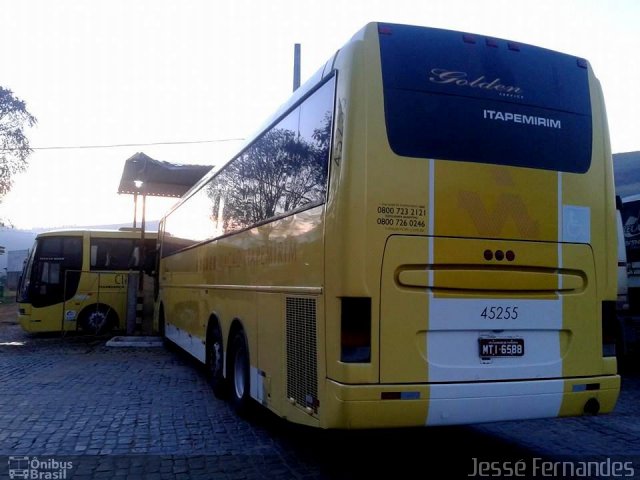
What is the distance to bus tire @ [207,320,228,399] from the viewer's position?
8695 millimetres

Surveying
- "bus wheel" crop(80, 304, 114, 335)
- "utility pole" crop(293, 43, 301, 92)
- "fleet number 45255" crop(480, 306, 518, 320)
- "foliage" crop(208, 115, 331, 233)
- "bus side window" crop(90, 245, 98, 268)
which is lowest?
"bus wheel" crop(80, 304, 114, 335)

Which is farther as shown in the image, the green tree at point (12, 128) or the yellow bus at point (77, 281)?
the green tree at point (12, 128)

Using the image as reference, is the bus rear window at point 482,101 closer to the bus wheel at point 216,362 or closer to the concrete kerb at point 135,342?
the bus wheel at point 216,362

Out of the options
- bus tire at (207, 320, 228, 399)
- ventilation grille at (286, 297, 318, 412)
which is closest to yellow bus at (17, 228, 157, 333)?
bus tire at (207, 320, 228, 399)

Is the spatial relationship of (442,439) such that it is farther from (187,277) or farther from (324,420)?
(187,277)

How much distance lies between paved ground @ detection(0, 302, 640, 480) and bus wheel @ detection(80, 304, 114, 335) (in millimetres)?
7954

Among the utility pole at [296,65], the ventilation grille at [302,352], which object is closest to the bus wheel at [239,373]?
the ventilation grille at [302,352]

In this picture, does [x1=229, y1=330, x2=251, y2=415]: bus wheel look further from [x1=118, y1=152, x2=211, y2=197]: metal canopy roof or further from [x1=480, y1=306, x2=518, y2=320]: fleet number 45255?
[x1=118, y1=152, x2=211, y2=197]: metal canopy roof

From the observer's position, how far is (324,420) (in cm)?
488

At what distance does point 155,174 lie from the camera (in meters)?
17.4

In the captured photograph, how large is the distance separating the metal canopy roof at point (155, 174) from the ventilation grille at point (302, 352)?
39.4ft

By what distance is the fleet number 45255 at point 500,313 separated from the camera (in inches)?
201

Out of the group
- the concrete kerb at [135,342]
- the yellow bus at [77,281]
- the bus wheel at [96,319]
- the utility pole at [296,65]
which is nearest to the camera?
the concrete kerb at [135,342]

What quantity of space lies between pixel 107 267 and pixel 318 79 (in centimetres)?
1374
